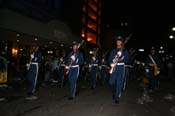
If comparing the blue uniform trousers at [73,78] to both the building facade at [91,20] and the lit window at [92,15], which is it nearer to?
the building facade at [91,20]

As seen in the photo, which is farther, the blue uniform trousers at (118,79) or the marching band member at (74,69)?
the marching band member at (74,69)

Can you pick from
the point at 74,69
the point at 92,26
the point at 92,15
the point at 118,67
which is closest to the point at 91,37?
the point at 92,26

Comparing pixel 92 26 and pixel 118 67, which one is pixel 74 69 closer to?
pixel 118 67

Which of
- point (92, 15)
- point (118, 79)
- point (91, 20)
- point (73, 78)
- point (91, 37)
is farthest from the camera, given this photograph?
point (92, 15)

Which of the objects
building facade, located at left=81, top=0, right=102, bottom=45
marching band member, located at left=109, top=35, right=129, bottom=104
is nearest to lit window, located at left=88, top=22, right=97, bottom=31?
building facade, located at left=81, top=0, right=102, bottom=45

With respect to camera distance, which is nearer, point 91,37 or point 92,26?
point 91,37

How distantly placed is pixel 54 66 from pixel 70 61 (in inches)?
304

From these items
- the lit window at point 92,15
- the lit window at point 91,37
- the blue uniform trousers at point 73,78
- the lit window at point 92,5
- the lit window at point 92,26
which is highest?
the lit window at point 92,5

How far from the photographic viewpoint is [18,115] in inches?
251

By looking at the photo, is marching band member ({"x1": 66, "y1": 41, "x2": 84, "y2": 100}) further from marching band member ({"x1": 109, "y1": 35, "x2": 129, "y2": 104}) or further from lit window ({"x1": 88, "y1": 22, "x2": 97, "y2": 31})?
lit window ({"x1": 88, "y1": 22, "x2": 97, "y2": 31})

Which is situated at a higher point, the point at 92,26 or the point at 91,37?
the point at 92,26

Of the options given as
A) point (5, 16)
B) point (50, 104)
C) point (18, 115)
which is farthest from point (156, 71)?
point (5, 16)

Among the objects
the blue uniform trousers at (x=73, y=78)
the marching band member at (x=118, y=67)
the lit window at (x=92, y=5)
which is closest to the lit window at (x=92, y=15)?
the lit window at (x=92, y=5)

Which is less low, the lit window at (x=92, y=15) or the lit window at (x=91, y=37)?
the lit window at (x=92, y=15)
